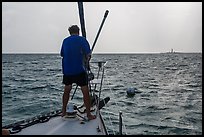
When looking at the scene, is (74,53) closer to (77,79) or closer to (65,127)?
(77,79)

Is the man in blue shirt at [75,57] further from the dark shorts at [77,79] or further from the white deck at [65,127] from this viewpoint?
the white deck at [65,127]

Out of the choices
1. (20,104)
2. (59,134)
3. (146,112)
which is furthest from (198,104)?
(59,134)

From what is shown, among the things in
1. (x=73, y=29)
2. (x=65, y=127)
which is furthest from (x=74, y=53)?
(x=65, y=127)

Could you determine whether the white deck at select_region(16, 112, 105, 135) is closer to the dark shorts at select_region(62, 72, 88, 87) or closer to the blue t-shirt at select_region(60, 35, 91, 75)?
the dark shorts at select_region(62, 72, 88, 87)

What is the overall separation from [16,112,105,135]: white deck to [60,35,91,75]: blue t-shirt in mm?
855

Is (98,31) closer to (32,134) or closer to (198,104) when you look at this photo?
(32,134)

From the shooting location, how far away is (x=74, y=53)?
532cm

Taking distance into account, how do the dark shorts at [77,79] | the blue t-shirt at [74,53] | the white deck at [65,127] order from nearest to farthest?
the white deck at [65,127]
the blue t-shirt at [74,53]
the dark shorts at [77,79]

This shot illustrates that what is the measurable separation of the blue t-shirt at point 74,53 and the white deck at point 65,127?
855 mm

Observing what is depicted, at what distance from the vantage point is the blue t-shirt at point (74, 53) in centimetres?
529

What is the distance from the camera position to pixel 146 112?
Result: 13.4m

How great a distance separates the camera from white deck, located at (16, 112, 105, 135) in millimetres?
4812

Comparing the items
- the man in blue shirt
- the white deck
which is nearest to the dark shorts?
the man in blue shirt

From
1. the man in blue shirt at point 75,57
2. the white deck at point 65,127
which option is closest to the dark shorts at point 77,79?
the man in blue shirt at point 75,57
